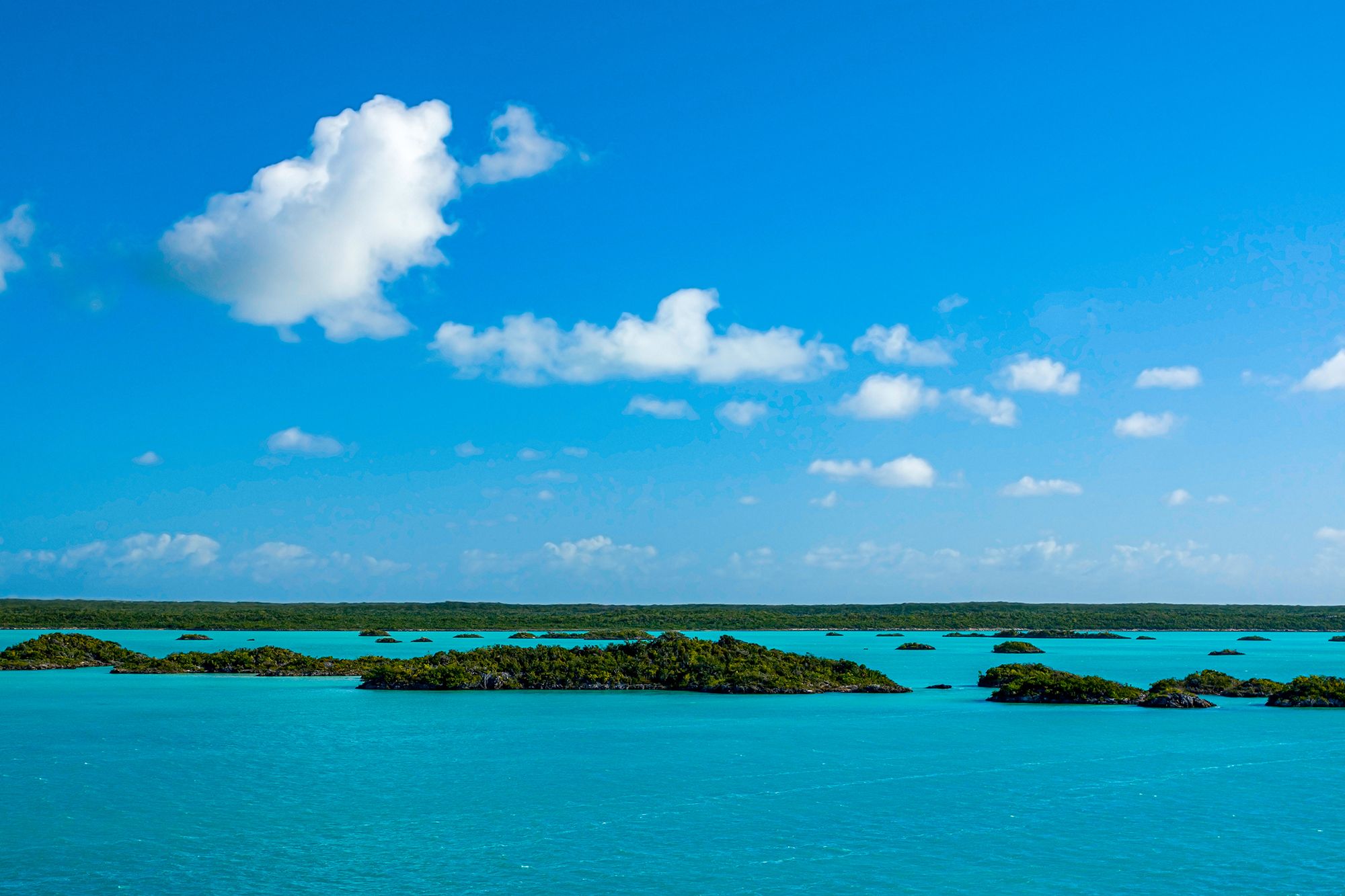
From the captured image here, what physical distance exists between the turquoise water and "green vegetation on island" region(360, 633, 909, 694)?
787cm

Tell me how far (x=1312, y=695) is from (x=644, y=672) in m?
42.0

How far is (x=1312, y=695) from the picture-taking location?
66562 millimetres

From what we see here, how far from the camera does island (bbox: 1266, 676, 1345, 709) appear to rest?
66.3 m

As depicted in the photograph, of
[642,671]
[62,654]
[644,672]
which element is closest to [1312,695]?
[644,672]

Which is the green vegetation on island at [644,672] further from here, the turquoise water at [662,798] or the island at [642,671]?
the turquoise water at [662,798]

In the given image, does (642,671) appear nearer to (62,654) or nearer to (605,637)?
(62,654)

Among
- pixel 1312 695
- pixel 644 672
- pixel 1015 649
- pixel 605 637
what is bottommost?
pixel 1015 649

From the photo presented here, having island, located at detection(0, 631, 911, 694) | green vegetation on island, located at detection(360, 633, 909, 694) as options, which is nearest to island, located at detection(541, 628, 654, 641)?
island, located at detection(0, 631, 911, 694)

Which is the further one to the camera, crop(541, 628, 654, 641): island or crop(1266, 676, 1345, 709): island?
crop(541, 628, 654, 641): island

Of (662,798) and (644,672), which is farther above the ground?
(644,672)

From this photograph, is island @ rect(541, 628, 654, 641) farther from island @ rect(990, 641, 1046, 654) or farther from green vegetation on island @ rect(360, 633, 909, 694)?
green vegetation on island @ rect(360, 633, 909, 694)

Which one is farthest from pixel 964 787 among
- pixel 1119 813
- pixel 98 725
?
pixel 98 725

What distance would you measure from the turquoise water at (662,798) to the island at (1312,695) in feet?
4.47

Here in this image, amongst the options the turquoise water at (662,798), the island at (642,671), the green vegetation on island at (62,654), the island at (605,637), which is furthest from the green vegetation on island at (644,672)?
the island at (605,637)
